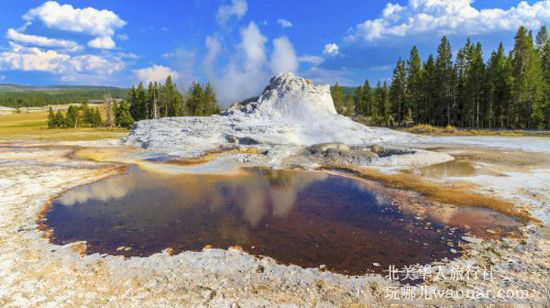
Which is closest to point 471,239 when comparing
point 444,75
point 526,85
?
point 526,85

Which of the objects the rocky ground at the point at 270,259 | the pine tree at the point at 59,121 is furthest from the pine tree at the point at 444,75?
the pine tree at the point at 59,121

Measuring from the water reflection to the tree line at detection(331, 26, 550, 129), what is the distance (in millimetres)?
40431

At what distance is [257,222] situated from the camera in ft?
38.5

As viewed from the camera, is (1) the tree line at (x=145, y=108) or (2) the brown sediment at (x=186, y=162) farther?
(1) the tree line at (x=145, y=108)

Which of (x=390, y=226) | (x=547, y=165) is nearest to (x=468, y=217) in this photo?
(x=390, y=226)

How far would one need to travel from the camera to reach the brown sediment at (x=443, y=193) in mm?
12570

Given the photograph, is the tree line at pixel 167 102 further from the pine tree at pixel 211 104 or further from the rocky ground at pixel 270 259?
the rocky ground at pixel 270 259

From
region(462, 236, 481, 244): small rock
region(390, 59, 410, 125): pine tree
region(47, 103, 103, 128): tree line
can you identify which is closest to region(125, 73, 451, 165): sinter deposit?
region(462, 236, 481, 244): small rock

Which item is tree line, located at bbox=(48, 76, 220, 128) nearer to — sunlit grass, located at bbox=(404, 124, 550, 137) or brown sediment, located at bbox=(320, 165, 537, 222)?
sunlit grass, located at bbox=(404, 124, 550, 137)

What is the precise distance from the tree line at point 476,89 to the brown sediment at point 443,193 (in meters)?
36.9

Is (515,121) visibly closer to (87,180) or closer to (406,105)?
(406,105)

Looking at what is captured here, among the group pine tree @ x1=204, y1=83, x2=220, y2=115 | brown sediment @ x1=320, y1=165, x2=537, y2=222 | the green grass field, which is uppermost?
pine tree @ x1=204, y1=83, x2=220, y2=115

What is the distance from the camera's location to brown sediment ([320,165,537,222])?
1257 centimetres

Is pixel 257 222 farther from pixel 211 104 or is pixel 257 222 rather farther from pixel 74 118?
pixel 74 118
